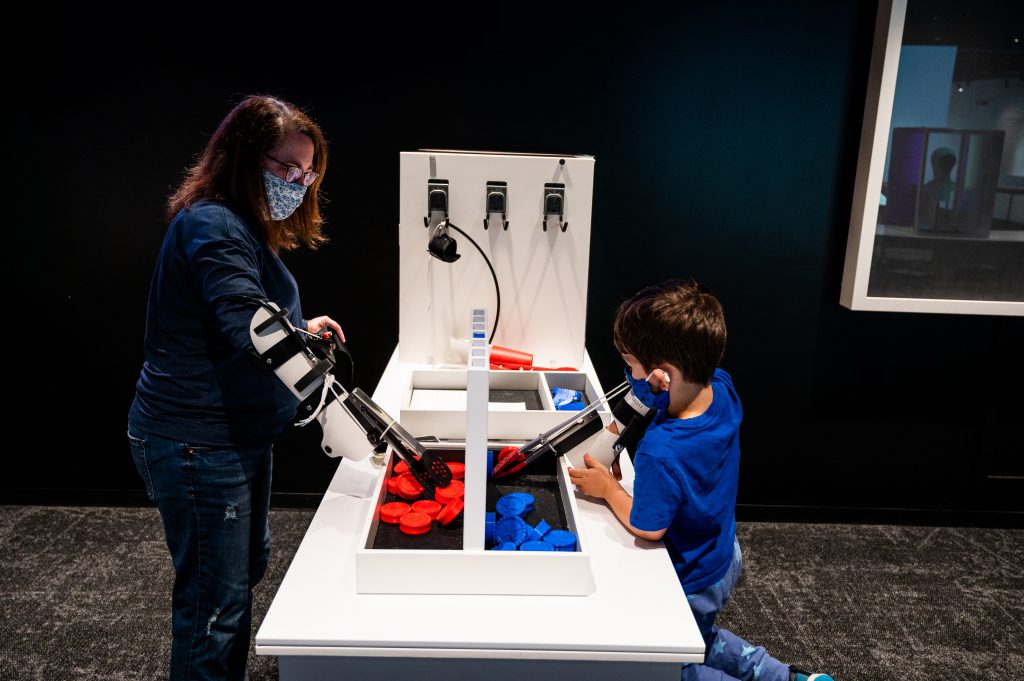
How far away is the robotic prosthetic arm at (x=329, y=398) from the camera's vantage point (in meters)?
1.26

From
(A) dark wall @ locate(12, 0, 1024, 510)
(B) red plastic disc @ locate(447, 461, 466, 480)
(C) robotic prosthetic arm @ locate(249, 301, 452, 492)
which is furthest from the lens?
(A) dark wall @ locate(12, 0, 1024, 510)

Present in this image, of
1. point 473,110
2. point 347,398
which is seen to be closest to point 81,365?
point 473,110

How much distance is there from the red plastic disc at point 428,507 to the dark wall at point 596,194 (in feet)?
5.26

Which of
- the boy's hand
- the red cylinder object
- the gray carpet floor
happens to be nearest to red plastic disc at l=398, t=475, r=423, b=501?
the boy's hand

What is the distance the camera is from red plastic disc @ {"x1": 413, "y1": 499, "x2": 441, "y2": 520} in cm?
139

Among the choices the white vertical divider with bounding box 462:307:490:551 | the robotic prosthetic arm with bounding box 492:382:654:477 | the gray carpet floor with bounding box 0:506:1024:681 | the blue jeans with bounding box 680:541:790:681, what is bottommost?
the gray carpet floor with bounding box 0:506:1024:681

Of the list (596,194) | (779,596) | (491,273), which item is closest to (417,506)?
(491,273)

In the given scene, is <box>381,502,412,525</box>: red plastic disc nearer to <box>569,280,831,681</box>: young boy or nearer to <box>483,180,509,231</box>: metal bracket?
<box>569,280,831,681</box>: young boy

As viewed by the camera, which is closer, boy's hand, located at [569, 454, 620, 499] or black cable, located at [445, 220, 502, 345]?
boy's hand, located at [569, 454, 620, 499]

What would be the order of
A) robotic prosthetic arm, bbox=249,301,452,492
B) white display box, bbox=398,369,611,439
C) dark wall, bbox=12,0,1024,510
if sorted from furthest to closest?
dark wall, bbox=12,0,1024,510 < white display box, bbox=398,369,611,439 < robotic prosthetic arm, bbox=249,301,452,492

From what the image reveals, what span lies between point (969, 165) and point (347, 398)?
91.0 inches

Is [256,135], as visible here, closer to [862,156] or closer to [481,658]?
[481,658]

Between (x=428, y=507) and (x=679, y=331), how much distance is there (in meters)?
0.54

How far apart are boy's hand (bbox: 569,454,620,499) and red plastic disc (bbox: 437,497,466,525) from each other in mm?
241
